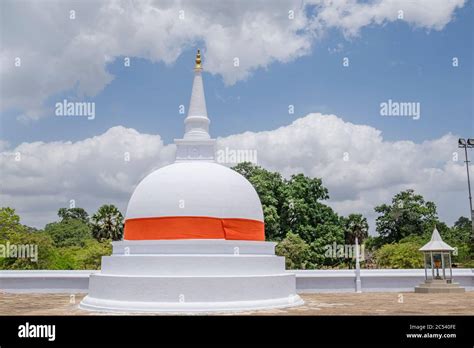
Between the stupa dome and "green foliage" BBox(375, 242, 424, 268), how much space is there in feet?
58.0

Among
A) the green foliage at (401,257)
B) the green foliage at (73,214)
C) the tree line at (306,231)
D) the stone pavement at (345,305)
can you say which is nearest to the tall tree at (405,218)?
the tree line at (306,231)

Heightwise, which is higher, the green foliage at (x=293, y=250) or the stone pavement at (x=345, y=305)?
the green foliage at (x=293, y=250)

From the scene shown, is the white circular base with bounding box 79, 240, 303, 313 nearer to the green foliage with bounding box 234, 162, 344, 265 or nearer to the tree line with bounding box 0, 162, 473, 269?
the tree line with bounding box 0, 162, 473, 269

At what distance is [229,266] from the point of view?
48.8 feet

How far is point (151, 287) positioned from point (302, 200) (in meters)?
22.1

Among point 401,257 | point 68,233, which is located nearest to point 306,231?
point 401,257

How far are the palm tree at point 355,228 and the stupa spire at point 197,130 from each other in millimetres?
23818

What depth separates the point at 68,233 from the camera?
5088cm

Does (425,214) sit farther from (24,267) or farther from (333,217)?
→ (24,267)

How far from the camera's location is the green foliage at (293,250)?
104 feet

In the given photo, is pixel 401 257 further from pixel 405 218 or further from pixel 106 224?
pixel 106 224

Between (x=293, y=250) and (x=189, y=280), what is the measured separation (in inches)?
729

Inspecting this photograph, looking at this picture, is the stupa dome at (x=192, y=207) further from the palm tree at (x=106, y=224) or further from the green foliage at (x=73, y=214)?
the green foliage at (x=73, y=214)
